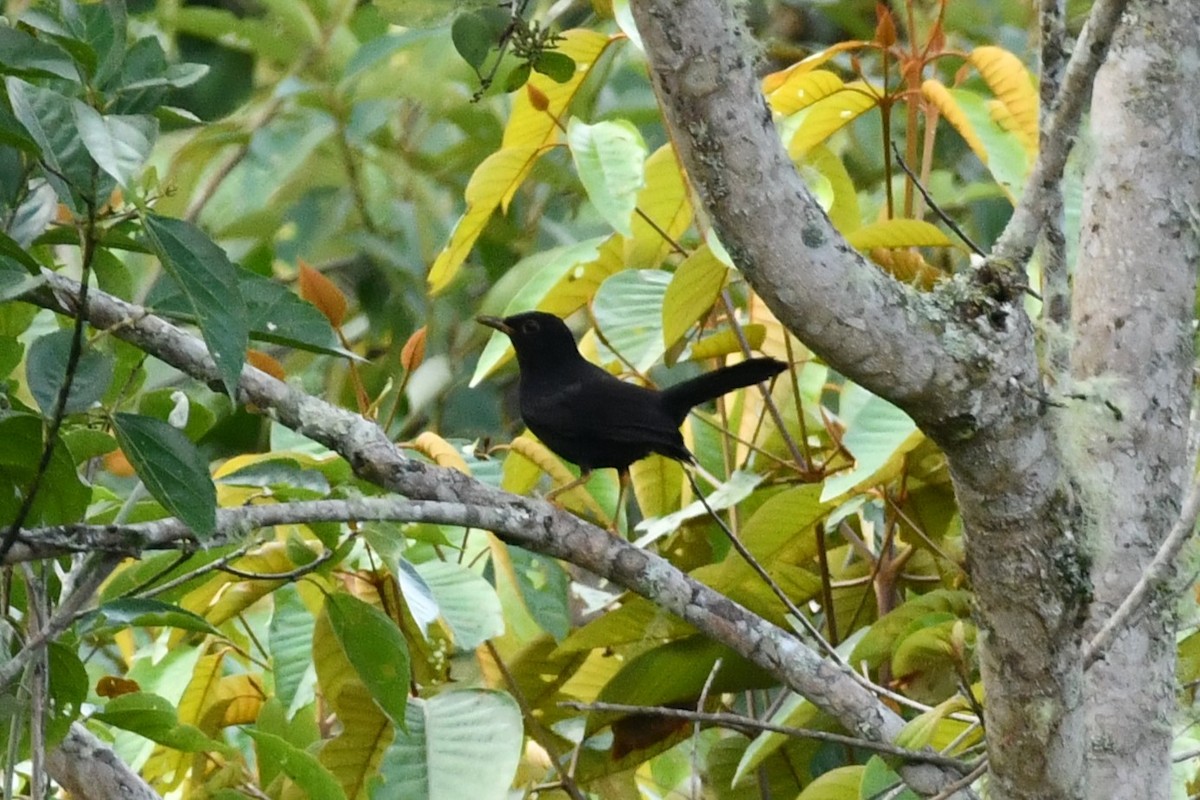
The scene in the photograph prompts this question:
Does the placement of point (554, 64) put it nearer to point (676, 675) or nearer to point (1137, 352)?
point (1137, 352)

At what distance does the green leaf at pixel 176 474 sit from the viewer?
5.26ft

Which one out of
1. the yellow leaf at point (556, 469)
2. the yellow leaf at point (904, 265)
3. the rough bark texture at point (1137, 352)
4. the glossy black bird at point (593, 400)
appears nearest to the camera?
the rough bark texture at point (1137, 352)

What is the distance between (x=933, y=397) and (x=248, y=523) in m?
0.80

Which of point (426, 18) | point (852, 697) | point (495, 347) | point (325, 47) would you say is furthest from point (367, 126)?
point (852, 697)

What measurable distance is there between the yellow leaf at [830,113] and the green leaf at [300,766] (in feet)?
4.65

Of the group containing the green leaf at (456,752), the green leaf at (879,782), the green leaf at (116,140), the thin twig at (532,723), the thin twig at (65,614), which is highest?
the green leaf at (116,140)

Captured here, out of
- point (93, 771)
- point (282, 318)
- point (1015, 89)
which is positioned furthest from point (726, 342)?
point (93, 771)

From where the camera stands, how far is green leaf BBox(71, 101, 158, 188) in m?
1.31

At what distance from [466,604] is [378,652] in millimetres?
353

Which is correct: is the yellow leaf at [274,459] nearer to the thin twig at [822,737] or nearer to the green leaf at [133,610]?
the green leaf at [133,610]

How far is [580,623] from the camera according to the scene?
11.1 ft

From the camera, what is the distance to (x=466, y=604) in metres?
2.47

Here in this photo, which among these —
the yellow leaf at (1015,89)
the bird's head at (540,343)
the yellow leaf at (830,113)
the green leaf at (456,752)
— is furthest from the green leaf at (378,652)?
the bird's head at (540,343)

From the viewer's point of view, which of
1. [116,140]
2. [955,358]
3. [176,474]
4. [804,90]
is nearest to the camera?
[116,140]
